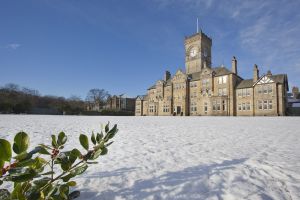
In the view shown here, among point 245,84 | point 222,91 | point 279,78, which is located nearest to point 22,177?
point 222,91

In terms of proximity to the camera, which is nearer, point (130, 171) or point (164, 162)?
point (130, 171)

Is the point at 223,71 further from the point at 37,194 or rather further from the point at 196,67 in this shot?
the point at 37,194

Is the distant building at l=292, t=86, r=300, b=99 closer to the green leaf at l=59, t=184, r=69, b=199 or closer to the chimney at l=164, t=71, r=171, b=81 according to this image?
the chimney at l=164, t=71, r=171, b=81

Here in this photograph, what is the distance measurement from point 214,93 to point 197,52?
2212cm

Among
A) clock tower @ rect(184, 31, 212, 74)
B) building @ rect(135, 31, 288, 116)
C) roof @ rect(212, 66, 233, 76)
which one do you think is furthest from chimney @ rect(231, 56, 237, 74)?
clock tower @ rect(184, 31, 212, 74)

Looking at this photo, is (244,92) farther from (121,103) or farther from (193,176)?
(121,103)

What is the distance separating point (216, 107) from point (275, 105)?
11468 mm

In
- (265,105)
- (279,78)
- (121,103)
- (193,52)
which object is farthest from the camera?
(121,103)

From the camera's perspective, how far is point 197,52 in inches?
2489

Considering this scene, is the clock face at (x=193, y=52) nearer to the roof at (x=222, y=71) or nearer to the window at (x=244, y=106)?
the roof at (x=222, y=71)

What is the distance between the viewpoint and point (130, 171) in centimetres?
392

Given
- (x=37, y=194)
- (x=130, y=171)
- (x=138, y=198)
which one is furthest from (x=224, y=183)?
(x=37, y=194)

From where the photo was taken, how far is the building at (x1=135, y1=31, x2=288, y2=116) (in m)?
39.7

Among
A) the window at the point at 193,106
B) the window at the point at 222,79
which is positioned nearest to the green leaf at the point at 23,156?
the window at the point at 222,79
